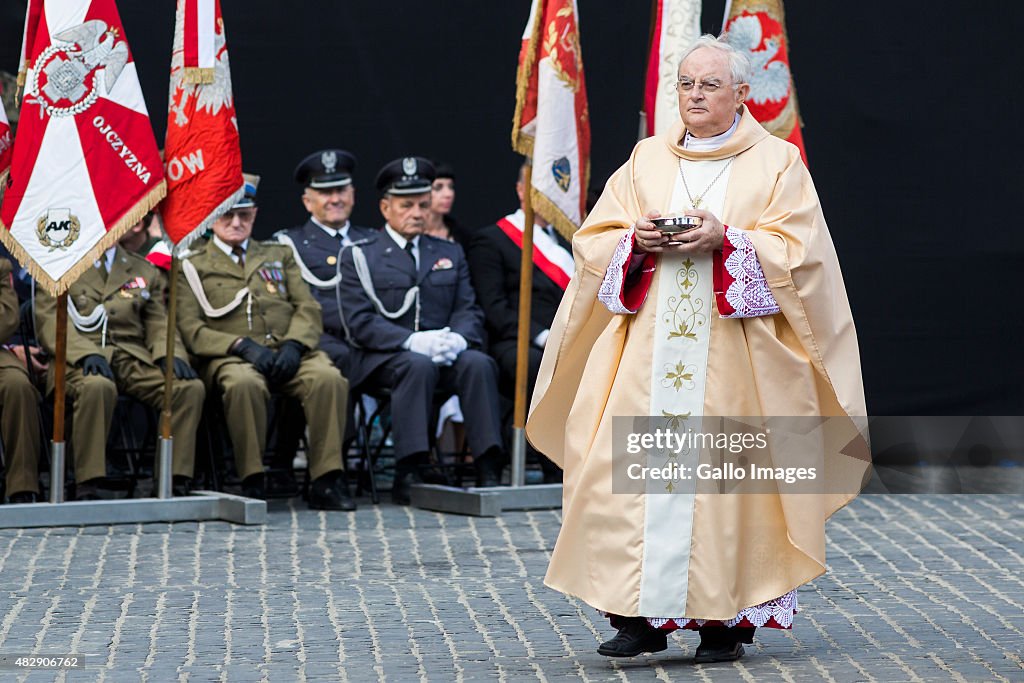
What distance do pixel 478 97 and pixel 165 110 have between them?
1824 millimetres

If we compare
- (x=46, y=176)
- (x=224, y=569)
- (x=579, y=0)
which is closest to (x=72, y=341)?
(x=46, y=176)

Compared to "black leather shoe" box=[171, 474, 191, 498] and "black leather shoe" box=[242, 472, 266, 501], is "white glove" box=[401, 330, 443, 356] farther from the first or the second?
"black leather shoe" box=[171, 474, 191, 498]

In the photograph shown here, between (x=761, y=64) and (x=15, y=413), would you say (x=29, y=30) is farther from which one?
(x=761, y=64)

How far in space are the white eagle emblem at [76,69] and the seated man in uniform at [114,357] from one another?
1013 millimetres

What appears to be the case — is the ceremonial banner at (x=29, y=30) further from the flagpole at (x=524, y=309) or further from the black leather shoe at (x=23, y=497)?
the flagpole at (x=524, y=309)

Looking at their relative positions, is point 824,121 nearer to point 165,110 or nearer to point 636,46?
point 636,46

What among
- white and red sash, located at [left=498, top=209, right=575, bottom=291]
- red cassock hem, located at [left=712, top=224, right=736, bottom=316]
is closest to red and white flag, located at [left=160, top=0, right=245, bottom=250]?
white and red sash, located at [left=498, top=209, right=575, bottom=291]

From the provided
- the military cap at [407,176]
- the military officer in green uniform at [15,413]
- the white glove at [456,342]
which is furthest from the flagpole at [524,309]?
the military officer in green uniform at [15,413]

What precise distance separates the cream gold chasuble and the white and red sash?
12.5 feet

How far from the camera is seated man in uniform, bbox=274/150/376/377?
969 cm

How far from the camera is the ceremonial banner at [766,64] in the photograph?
30.0ft

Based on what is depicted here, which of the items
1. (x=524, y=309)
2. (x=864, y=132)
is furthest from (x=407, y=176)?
(x=864, y=132)

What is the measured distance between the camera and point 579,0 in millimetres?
10766

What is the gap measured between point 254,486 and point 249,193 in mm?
1614
